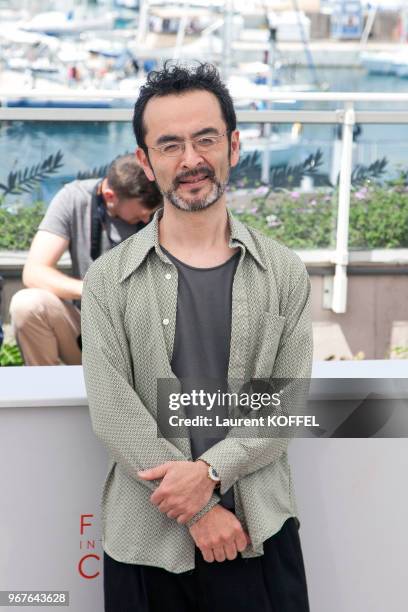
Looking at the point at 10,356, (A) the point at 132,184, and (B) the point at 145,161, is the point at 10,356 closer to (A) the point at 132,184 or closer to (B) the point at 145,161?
(A) the point at 132,184

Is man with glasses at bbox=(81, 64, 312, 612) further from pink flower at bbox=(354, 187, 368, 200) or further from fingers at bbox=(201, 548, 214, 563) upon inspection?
pink flower at bbox=(354, 187, 368, 200)

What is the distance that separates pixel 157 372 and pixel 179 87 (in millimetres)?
652

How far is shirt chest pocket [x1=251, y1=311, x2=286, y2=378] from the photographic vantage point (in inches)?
95.7

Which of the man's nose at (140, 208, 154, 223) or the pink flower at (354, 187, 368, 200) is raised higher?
the man's nose at (140, 208, 154, 223)

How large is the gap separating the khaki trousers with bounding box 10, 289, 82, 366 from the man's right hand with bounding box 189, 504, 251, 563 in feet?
7.97

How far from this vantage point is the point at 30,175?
5852 mm

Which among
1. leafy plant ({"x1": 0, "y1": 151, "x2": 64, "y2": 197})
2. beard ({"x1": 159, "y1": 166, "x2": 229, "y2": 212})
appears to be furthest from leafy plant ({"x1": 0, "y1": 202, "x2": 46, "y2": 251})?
beard ({"x1": 159, "y1": 166, "x2": 229, "y2": 212})

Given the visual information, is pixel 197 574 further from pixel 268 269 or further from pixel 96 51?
pixel 96 51

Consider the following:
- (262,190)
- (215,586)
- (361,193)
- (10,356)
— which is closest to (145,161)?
(215,586)

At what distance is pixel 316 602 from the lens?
2893 millimetres

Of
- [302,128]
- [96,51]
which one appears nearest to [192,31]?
[96,51]

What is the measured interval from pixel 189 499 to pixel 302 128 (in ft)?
13.5

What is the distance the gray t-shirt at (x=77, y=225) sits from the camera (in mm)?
Result: 4906

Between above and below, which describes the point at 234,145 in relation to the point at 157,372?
above
